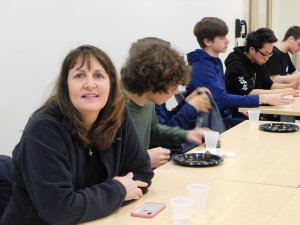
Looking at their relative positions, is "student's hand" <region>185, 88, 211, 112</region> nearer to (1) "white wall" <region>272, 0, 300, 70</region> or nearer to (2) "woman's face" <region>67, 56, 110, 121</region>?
(2) "woman's face" <region>67, 56, 110, 121</region>

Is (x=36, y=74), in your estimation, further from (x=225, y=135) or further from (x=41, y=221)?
(x=41, y=221)

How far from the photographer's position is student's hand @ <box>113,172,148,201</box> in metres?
1.66

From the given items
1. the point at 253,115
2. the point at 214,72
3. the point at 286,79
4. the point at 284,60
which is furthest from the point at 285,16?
the point at 253,115

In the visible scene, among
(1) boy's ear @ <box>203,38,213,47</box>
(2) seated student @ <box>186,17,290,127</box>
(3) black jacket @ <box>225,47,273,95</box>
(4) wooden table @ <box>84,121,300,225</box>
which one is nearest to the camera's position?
(4) wooden table @ <box>84,121,300,225</box>

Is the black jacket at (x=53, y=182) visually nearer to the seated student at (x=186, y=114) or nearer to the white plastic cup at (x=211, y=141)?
the white plastic cup at (x=211, y=141)

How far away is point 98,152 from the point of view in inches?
66.4

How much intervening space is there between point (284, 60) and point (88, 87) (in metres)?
4.64

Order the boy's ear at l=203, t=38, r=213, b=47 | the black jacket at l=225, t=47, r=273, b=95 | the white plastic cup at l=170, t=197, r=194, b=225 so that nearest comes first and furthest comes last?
the white plastic cup at l=170, t=197, r=194, b=225
the boy's ear at l=203, t=38, r=213, b=47
the black jacket at l=225, t=47, r=273, b=95

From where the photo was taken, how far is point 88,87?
5.30 feet

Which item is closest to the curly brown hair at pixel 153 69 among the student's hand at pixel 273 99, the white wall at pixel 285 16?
the student's hand at pixel 273 99

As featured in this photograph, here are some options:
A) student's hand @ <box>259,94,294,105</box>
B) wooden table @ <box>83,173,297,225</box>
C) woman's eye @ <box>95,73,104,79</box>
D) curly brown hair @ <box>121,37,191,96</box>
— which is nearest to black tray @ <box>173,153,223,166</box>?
wooden table @ <box>83,173,297,225</box>

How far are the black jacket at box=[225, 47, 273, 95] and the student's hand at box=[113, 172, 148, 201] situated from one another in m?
2.64

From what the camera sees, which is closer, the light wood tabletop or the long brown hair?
the long brown hair

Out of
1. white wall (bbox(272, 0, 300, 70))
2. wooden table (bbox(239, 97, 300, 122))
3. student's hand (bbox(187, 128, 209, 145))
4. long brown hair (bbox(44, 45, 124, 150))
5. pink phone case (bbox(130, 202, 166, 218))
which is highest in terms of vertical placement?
white wall (bbox(272, 0, 300, 70))
